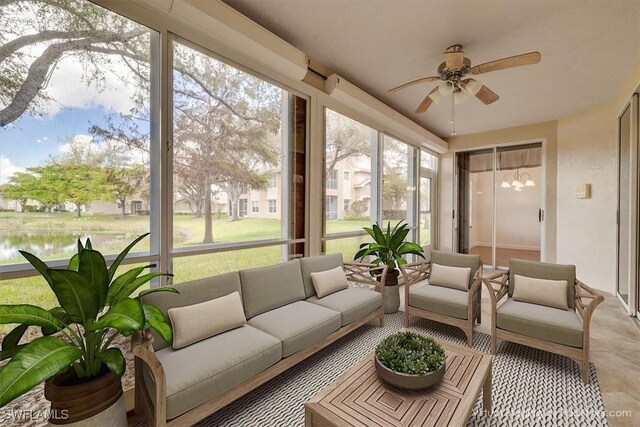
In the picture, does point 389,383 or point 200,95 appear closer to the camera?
point 389,383

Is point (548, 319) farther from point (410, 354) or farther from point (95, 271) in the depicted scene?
point (95, 271)

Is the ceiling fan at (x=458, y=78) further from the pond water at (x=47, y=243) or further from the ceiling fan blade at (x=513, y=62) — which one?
the pond water at (x=47, y=243)

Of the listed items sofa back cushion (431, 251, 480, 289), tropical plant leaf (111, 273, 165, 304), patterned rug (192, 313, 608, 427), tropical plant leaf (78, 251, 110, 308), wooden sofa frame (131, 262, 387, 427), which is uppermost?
tropical plant leaf (78, 251, 110, 308)

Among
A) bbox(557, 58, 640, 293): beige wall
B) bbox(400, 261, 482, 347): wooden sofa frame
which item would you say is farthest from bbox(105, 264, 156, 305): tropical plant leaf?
bbox(557, 58, 640, 293): beige wall

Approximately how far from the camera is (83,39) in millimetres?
1855

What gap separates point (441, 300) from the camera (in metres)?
2.79

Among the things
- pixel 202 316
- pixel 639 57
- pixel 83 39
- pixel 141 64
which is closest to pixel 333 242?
pixel 202 316

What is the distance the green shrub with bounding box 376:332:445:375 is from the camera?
1465 millimetres

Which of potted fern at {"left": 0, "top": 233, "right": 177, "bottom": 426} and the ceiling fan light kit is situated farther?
the ceiling fan light kit

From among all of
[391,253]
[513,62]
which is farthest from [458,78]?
[391,253]

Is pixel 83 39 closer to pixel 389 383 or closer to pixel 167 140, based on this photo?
pixel 167 140

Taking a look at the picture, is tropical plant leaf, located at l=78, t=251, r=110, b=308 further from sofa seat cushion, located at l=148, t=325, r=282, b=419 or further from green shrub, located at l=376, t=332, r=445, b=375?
green shrub, located at l=376, t=332, r=445, b=375

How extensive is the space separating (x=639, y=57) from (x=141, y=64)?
16.7ft

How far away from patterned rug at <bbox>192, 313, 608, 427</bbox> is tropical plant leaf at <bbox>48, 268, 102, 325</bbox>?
1.02 meters
